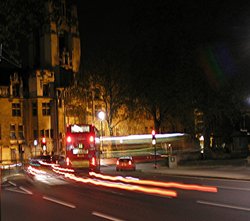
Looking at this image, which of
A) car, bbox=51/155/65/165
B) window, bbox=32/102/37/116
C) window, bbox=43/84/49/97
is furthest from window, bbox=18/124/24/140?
car, bbox=51/155/65/165

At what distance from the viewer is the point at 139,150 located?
215 feet

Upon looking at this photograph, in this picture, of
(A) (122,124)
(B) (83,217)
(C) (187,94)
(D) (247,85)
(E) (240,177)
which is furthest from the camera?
(A) (122,124)

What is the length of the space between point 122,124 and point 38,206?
64705mm

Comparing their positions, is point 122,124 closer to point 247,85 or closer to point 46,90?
point 46,90

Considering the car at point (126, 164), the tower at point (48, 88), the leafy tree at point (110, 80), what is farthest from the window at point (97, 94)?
the car at point (126, 164)

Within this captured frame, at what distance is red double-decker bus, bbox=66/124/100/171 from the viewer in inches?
1667

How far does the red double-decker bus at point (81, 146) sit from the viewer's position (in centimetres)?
Result: 4234

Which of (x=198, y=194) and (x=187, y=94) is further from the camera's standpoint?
(x=187, y=94)

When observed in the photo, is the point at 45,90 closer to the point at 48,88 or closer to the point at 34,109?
the point at 48,88

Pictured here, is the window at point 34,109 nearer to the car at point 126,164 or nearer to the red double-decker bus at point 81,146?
the car at point 126,164

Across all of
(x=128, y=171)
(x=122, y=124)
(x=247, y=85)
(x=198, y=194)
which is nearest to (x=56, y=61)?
(x=122, y=124)

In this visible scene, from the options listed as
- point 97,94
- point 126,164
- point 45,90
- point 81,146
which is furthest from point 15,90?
point 81,146

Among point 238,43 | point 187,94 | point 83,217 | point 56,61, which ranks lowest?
point 83,217

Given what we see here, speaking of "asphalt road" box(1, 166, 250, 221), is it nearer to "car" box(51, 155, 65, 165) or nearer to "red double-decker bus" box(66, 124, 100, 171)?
"red double-decker bus" box(66, 124, 100, 171)
